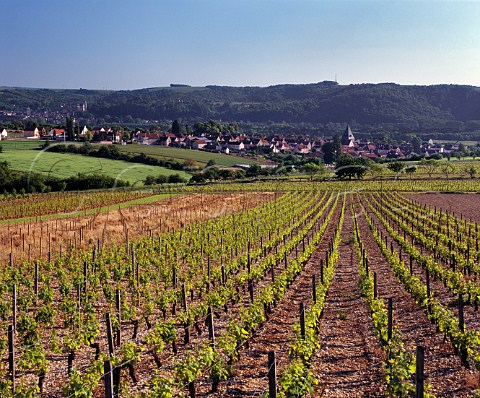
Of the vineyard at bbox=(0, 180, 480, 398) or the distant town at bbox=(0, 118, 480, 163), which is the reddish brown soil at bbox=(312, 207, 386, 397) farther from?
the distant town at bbox=(0, 118, 480, 163)

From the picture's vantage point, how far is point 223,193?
63594 millimetres

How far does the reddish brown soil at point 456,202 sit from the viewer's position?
40694mm

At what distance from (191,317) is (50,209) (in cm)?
3634

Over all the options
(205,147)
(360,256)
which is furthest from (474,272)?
(205,147)

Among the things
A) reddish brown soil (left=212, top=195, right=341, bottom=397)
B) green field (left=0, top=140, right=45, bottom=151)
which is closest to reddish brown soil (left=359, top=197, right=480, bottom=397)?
reddish brown soil (left=212, top=195, right=341, bottom=397)

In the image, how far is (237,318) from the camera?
14359 millimetres

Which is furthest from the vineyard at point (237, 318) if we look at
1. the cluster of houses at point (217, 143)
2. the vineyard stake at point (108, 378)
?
the cluster of houses at point (217, 143)

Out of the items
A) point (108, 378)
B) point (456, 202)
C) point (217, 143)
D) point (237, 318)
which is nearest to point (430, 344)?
point (237, 318)

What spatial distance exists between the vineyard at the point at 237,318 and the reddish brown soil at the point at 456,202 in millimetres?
9670

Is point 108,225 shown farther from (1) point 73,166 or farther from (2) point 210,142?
(2) point 210,142

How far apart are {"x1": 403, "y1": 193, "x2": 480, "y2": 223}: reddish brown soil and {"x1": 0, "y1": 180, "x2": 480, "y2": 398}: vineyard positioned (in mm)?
9670

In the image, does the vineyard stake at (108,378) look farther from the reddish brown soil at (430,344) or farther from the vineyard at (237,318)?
the reddish brown soil at (430,344)

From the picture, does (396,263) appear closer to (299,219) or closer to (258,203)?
(299,219)

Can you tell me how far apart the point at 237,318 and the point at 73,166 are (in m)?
70.7
